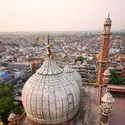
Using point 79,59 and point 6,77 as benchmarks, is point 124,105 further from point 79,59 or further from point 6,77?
point 79,59

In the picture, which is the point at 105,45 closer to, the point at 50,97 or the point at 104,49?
the point at 104,49

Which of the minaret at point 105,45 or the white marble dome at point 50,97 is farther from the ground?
the minaret at point 105,45

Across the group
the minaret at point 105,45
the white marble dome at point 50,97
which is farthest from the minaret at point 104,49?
the white marble dome at point 50,97

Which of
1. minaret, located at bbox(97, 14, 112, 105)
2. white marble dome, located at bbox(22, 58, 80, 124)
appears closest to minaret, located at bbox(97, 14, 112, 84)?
minaret, located at bbox(97, 14, 112, 105)

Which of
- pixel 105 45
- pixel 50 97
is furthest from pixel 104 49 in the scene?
pixel 50 97

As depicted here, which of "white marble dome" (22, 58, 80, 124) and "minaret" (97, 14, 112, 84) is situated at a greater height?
"minaret" (97, 14, 112, 84)

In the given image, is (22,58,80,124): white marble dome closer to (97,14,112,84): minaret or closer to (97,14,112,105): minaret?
(97,14,112,105): minaret

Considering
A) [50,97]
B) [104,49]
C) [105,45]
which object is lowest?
[50,97]

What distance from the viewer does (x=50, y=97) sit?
6.10 metres

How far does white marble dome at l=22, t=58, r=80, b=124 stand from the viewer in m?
6.14

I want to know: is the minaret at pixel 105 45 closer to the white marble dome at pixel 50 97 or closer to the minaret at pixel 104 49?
the minaret at pixel 104 49

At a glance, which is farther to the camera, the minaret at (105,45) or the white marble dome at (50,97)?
the minaret at (105,45)

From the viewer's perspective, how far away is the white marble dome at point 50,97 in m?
6.14

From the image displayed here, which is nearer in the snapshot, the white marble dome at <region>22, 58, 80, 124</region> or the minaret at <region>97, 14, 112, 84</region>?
the white marble dome at <region>22, 58, 80, 124</region>
